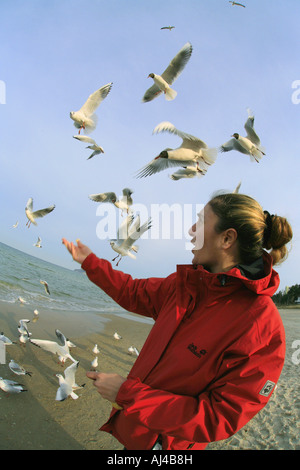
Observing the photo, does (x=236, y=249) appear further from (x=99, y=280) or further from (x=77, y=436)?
(x=77, y=436)

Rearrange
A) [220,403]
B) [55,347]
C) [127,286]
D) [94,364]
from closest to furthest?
1. [220,403]
2. [127,286]
3. [55,347]
4. [94,364]

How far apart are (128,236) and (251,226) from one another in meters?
1.98

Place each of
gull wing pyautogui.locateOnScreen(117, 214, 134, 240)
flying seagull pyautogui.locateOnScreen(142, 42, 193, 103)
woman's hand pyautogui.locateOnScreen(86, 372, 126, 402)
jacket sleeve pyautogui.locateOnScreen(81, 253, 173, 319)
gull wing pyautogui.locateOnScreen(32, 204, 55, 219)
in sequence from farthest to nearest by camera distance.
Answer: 1. flying seagull pyautogui.locateOnScreen(142, 42, 193, 103)
2. gull wing pyautogui.locateOnScreen(32, 204, 55, 219)
3. gull wing pyautogui.locateOnScreen(117, 214, 134, 240)
4. jacket sleeve pyautogui.locateOnScreen(81, 253, 173, 319)
5. woman's hand pyautogui.locateOnScreen(86, 372, 126, 402)

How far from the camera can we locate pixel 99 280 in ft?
6.48

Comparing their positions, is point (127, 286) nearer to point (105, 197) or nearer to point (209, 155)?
point (209, 155)

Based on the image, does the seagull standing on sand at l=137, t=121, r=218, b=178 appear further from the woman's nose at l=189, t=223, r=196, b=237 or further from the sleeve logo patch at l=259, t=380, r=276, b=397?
the sleeve logo patch at l=259, t=380, r=276, b=397

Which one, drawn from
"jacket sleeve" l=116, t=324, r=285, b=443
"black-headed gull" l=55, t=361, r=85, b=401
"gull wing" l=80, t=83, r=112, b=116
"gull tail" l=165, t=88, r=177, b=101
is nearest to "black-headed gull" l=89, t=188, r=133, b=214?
"gull wing" l=80, t=83, r=112, b=116

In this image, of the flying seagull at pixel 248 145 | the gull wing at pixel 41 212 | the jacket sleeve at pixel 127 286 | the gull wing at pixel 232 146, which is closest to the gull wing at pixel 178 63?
the flying seagull at pixel 248 145

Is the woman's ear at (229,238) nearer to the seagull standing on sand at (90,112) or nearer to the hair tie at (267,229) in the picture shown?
the hair tie at (267,229)

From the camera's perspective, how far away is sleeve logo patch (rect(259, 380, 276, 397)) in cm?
122

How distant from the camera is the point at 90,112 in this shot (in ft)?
17.9

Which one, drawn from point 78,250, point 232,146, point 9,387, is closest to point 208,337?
Result: point 78,250
